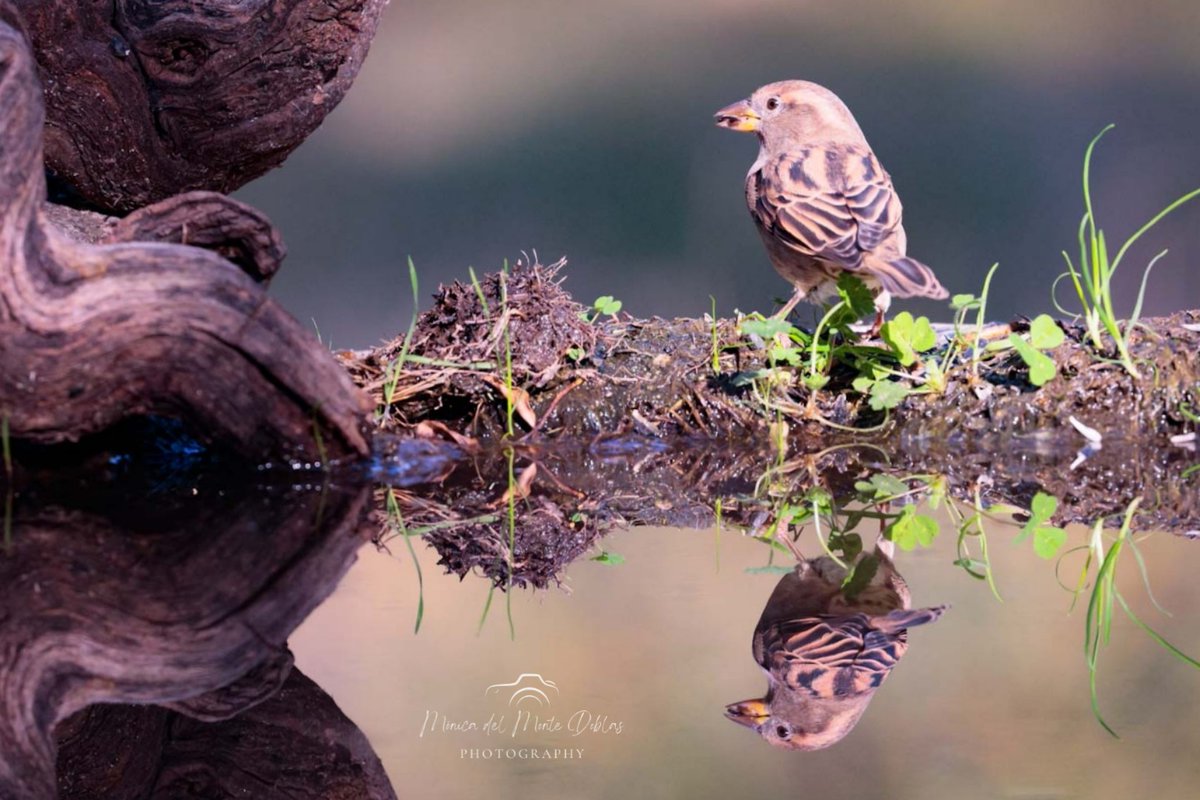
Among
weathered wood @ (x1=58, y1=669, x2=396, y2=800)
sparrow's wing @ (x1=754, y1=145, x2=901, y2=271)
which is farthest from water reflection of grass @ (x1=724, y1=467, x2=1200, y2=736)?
weathered wood @ (x1=58, y1=669, x2=396, y2=800)

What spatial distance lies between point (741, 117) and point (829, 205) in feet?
2.85

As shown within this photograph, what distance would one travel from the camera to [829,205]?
4621 millimetres

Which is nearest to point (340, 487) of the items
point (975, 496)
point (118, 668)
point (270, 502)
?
point (270, 502)

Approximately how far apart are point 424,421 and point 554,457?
505 millimetres

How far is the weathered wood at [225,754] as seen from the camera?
1.96 meters

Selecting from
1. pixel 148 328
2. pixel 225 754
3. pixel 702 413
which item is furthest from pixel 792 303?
pixel 225 754

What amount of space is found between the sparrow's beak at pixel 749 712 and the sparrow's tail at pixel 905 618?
0.46 metres

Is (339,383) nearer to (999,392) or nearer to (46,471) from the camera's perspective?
(46,471)

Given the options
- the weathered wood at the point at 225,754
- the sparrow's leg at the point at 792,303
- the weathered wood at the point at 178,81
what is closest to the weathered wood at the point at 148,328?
the weathered wood at the point at 178,81

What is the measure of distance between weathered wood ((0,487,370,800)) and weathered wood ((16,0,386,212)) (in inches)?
67.2

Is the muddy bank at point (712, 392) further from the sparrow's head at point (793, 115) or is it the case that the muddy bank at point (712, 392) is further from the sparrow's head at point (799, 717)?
Answer: the sparrow's head at point (799, 717)

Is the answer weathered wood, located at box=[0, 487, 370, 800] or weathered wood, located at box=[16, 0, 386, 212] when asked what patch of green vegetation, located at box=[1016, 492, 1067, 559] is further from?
weathered wood, located at box=[16, 0, 386, 212]

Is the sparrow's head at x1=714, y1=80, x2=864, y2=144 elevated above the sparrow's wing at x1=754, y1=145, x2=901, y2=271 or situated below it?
above

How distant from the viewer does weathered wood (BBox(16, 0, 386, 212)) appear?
464 centimetres
